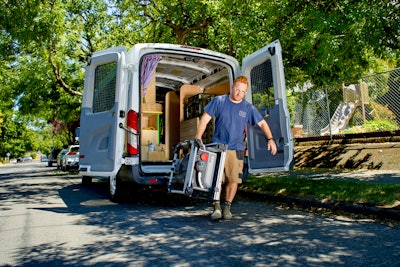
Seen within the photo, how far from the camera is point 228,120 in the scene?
205 inches

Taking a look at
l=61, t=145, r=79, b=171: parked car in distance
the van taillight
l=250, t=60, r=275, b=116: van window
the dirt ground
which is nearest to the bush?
the dirt ground

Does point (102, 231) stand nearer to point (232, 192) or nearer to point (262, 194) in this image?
point (232, 192)

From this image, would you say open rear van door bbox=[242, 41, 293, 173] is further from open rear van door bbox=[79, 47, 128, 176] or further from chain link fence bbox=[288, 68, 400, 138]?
chain link fence bbox=[288, 68, 400, 138]

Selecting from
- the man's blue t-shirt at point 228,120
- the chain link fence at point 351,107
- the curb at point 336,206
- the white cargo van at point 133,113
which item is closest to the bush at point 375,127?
the chain link fence at point 351,107

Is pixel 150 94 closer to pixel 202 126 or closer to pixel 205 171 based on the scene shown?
pixel 202 126

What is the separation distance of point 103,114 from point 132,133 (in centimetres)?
71

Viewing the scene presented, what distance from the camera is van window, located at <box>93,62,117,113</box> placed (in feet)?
20.9

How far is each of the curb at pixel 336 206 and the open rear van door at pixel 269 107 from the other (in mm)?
736

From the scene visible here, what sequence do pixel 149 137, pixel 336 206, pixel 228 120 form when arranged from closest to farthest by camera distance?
pixel 228 120, pixel 336 206, pixel 149 137

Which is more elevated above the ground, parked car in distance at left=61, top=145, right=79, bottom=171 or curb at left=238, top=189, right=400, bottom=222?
parked car in distance at left=61, top=145, right=79, bottom=171

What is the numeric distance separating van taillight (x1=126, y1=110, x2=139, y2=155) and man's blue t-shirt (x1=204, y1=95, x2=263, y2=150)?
4.65 ft

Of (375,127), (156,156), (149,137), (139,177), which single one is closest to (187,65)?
(149,137)

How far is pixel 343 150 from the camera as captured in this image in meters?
10.4

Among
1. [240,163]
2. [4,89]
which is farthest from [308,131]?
[4,89]
